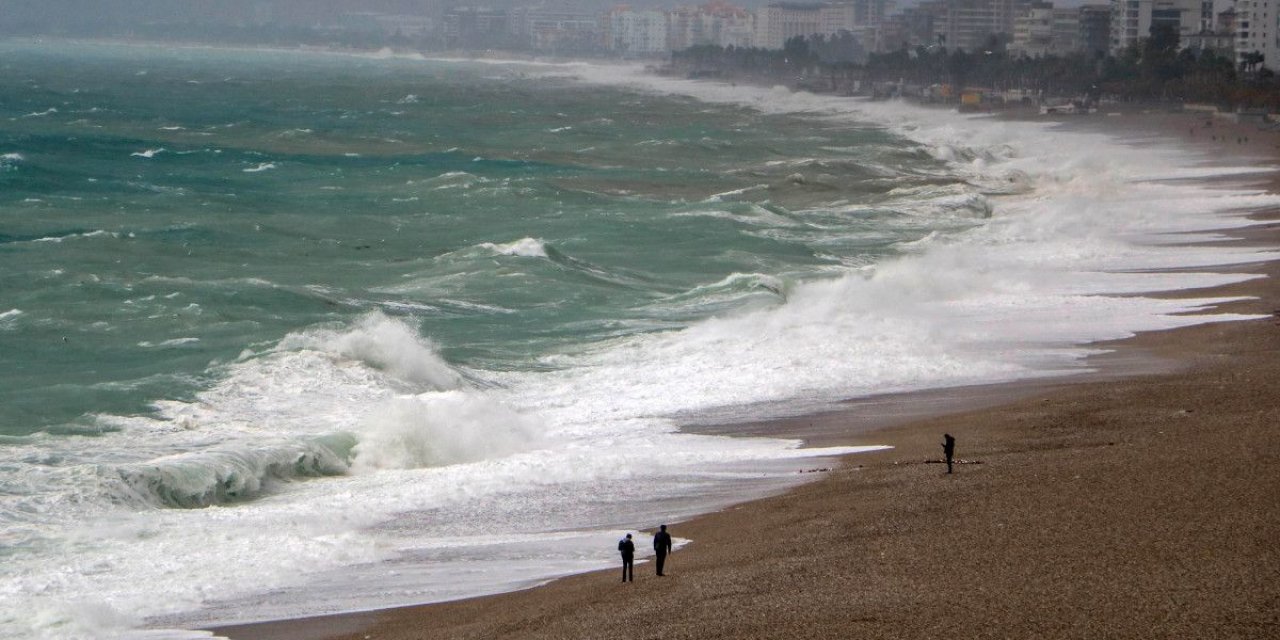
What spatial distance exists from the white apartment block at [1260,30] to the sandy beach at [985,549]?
130860 mm

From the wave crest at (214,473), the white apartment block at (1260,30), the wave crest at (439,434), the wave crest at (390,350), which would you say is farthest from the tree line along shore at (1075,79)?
the wave crest at (214,473)

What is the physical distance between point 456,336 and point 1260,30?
13753 centimetres

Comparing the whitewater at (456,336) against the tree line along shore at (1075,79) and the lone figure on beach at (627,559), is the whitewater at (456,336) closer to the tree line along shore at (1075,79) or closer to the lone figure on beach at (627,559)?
the lone figure on beach at (627,559)

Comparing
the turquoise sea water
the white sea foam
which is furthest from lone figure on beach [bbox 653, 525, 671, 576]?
the white sea foam

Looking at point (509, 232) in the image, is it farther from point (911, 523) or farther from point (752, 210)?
point (911, 523)

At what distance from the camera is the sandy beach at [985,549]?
41.1ft

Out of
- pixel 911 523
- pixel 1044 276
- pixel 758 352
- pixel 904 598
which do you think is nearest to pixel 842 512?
pixel 911 523

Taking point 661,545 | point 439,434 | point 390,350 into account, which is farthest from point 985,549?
point 390,350

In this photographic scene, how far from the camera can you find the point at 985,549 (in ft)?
47.3

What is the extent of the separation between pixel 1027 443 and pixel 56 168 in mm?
44258

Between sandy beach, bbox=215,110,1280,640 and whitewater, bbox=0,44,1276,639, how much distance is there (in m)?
0.98

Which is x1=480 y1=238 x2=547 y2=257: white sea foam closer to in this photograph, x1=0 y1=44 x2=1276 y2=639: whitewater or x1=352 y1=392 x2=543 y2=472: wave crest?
x1=0 y1=44 x2=1276 y2=639: whitewater

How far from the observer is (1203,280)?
3388 centimetres

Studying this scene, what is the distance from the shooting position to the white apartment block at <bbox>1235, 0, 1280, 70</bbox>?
145m
